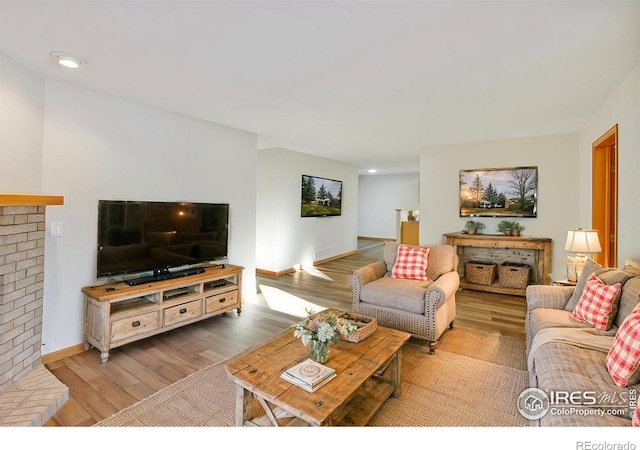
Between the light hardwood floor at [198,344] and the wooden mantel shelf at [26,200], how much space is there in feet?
4.34

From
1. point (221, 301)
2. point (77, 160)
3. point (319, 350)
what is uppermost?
point (77, 160)

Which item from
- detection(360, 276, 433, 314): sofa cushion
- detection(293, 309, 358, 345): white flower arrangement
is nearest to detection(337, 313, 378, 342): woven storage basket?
detection(293, 309, 358, 345): white flower arrangement

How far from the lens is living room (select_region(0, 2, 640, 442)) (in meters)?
2.37

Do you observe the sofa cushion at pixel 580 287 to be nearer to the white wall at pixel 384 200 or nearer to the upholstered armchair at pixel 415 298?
the upholstered armchair at pixel 415 298

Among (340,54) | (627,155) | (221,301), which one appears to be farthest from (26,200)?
(627,155)

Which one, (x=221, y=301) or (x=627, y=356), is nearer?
(x=627, y=356)

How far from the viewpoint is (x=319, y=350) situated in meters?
1.81

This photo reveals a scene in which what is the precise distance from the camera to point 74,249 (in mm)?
2766

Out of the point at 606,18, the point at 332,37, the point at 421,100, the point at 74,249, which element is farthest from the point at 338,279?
the point at 606,18

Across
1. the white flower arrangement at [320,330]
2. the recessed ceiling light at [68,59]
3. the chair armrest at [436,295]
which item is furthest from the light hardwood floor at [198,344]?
the recessed ceiling light at [68,59]

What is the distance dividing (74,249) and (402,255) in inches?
125

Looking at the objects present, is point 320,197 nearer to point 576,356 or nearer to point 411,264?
point 411,264

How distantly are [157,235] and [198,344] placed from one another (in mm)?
1147

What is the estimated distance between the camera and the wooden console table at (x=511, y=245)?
442 cm
